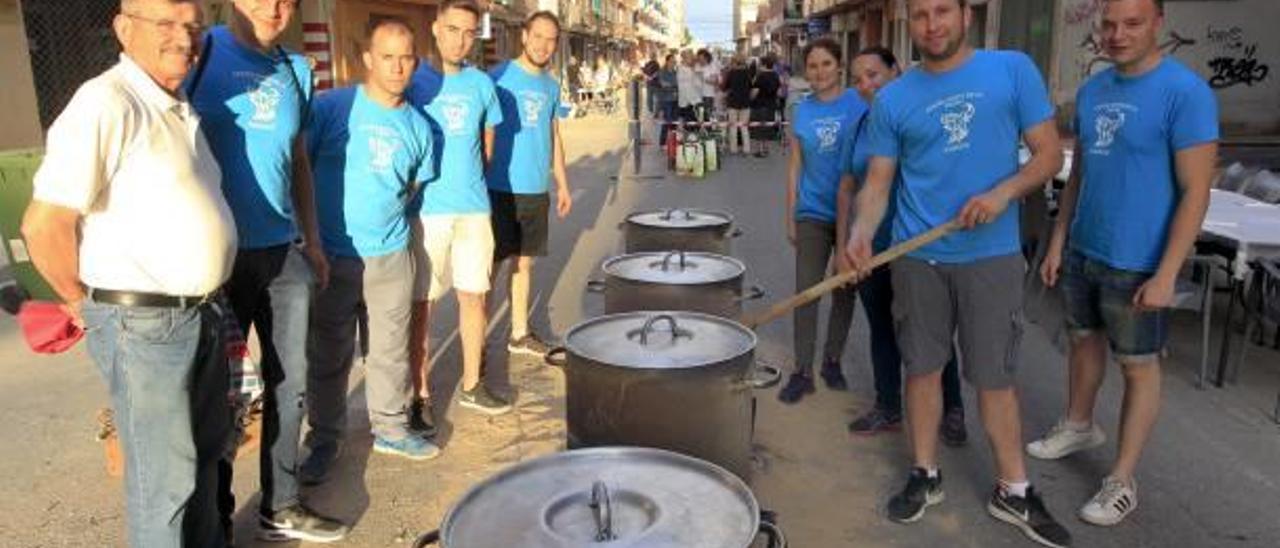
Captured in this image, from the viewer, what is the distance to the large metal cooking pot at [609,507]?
71.8 inches

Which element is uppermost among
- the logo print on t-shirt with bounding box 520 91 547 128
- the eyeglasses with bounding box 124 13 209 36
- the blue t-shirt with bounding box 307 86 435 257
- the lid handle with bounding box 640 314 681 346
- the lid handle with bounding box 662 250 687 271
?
the eyeglasses with bounding box 124 13 209 36

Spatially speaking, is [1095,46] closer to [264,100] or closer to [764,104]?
[764,104]

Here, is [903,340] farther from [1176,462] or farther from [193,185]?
[193,185]

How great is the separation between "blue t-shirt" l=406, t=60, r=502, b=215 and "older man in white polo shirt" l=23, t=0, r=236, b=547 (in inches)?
65.7

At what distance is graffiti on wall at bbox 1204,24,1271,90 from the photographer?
46.7 feet

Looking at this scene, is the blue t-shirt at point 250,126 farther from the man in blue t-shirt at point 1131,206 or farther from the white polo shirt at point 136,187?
the man in blue t-shirt at point 1131,206

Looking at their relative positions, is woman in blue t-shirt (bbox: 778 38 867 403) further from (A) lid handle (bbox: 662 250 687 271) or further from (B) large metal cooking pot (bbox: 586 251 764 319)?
(A) lid handle (bbox: 662 250 687 271)

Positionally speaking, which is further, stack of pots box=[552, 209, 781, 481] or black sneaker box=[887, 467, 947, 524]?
black sneaker box=[887, 467, 947, 524]

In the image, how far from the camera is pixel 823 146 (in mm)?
4410

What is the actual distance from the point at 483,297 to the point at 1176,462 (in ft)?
10.1

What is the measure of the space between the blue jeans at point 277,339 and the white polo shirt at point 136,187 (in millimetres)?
476

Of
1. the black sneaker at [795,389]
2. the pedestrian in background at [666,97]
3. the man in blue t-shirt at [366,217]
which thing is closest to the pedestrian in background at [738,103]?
the pedestrian in background at [666,97]

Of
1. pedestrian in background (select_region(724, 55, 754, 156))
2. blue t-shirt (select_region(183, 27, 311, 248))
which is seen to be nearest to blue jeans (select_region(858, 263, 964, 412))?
blue t-shirt (select_region(183, 27, 311, 248))

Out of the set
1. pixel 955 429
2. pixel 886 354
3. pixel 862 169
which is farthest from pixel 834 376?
pixel 862 169
